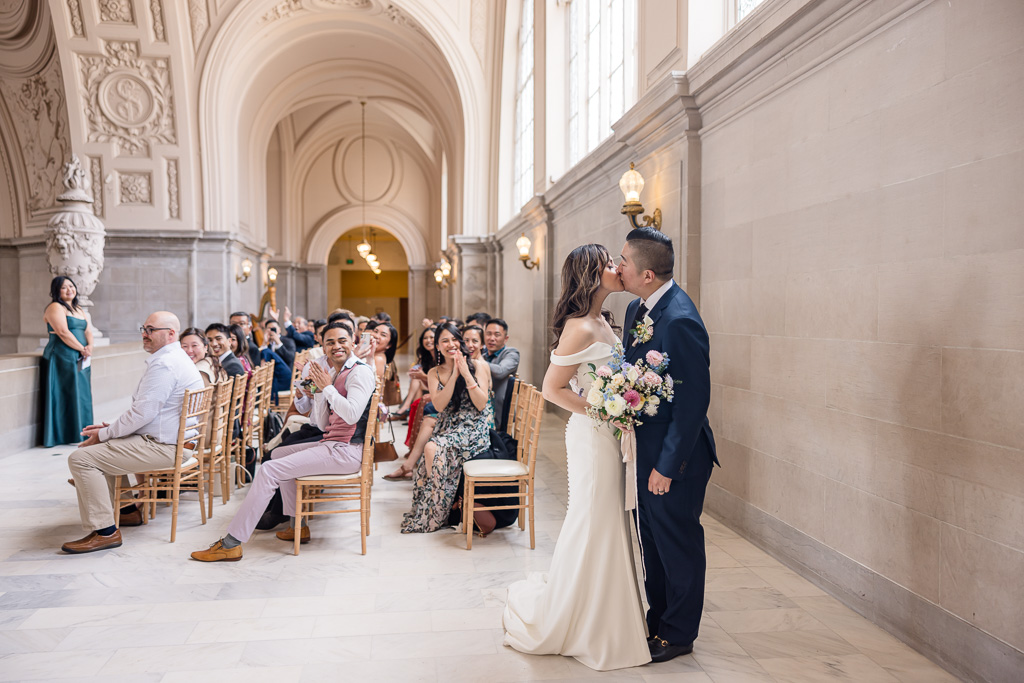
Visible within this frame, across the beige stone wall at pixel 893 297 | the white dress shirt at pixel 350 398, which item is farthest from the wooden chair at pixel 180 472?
the beige stone wall at pixel 893 297

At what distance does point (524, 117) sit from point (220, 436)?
31.8ft

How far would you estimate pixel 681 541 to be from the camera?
2.92 m

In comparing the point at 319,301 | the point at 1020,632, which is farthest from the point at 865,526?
the point at 319,301

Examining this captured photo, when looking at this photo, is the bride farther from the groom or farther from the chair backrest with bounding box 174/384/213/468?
the chair backrest with bounding box 174/384/213/468

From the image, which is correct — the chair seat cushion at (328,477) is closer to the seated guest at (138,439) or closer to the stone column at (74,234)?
the seated guest at (138,439)

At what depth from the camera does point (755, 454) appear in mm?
4445

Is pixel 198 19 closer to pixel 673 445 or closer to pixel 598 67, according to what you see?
pixel 598 67

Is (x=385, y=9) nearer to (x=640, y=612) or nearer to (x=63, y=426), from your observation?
(x=63, y=426)

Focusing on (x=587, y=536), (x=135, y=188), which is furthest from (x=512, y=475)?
(x=135, y=188)

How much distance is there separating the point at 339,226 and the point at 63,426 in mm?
18836

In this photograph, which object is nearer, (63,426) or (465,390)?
(465,390)

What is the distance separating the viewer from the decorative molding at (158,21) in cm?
1409

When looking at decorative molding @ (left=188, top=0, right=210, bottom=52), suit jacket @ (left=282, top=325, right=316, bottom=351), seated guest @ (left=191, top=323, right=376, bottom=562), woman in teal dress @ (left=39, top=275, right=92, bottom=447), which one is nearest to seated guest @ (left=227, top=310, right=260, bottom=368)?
woman in teal dress @ (left=39, top=275, right=92, bottom=447)

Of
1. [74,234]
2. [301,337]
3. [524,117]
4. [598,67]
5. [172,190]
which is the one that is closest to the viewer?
[598,67]
